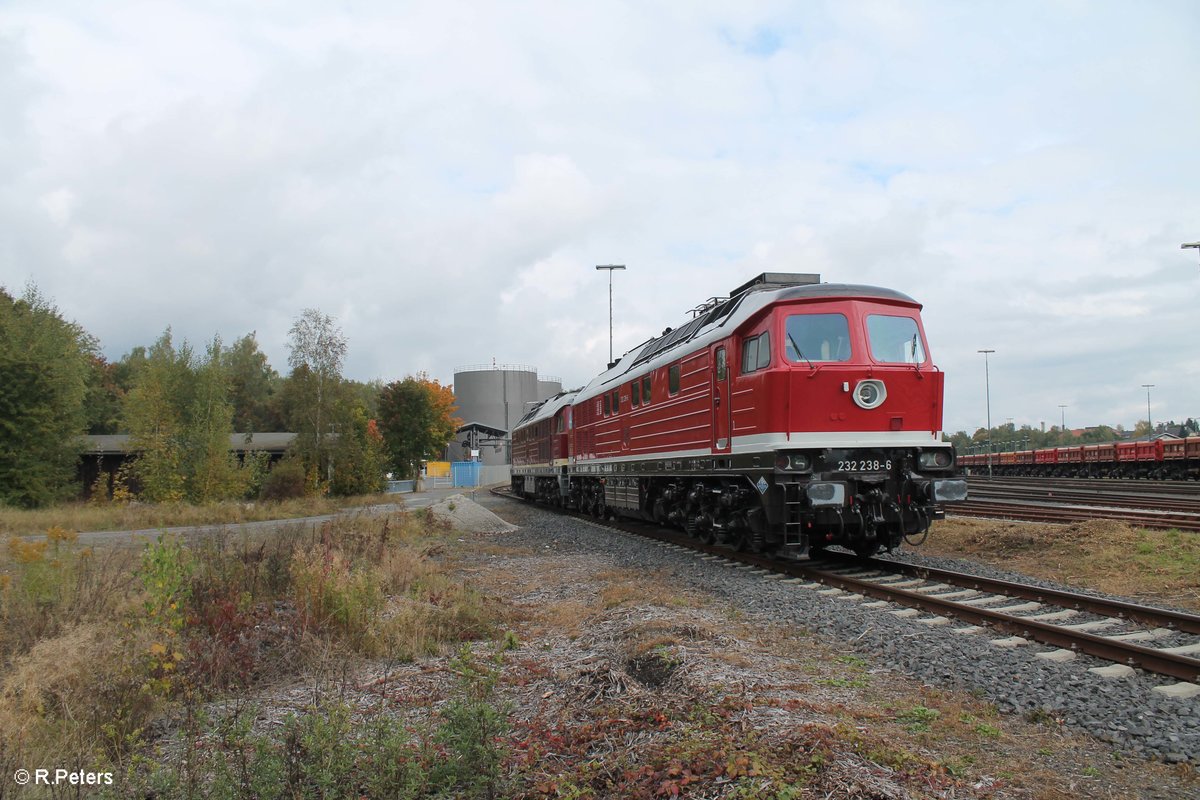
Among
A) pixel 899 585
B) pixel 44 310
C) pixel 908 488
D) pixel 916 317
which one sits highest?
pixel 44 310

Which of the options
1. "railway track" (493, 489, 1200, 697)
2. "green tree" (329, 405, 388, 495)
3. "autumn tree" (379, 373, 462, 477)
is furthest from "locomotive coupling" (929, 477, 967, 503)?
"autumn tree" (379, 373, 462, 477)

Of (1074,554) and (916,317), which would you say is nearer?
(916,317)

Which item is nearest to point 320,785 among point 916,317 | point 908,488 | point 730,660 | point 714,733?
point 714,733

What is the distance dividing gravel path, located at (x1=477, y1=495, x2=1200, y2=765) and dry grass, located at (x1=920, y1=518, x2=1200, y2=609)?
129 centimetres

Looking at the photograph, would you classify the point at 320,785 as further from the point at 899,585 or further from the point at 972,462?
the point at 972,462

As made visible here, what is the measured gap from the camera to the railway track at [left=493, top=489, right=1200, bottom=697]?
6.25 m

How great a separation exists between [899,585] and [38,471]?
1442 inches

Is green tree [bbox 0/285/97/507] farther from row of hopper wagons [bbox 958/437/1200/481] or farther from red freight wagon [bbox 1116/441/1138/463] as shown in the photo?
red freight wagon [bbox 1116/441/1138/463]

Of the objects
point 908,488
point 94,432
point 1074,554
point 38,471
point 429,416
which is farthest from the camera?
point 94,432

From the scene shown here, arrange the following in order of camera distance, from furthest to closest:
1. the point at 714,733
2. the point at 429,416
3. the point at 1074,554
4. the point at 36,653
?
the point at 429,416 → the point at 1074,554 → the point at 36,653 → the point at 714,733

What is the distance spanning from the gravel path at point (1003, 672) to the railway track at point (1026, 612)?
0.54 feet

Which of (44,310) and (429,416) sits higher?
(44,310)

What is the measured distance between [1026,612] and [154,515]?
24960 mm

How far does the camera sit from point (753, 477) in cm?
1105
